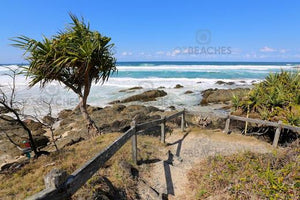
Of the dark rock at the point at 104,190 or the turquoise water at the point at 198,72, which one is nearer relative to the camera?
the dark rock at the point at 104,190

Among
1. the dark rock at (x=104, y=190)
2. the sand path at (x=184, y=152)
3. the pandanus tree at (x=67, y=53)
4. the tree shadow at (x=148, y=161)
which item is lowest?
the sand path at (x=184, y=152)

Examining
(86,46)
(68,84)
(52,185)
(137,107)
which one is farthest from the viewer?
(137,107)

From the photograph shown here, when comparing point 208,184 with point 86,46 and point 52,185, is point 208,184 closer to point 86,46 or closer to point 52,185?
point 52,185

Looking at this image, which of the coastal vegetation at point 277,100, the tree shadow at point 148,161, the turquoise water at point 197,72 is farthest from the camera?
the turquoise water at point 197,72

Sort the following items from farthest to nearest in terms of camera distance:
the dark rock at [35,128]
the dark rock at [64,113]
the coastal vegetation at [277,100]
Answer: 1. the dark rock at [64,113]
2. the dark rock at [35,128]
3. the coastal vegetation at [277,100]

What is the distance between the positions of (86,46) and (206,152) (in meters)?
5.76

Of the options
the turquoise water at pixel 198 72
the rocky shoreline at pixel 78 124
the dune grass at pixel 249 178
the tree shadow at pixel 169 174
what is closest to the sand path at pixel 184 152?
the tree shadow at pixel 169 174

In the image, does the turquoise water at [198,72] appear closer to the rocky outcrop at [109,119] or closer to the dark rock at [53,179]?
the rocky outcrop at [109,119]

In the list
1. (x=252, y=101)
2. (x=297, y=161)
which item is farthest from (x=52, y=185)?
(x=252, y=101)

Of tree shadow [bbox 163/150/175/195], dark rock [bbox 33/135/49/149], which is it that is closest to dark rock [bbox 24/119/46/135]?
dark rock [bbox 33/135/49/149]

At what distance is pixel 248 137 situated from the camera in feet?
25.1

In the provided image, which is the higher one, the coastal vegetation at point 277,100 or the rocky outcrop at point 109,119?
the coastal vegetation at point 277,100

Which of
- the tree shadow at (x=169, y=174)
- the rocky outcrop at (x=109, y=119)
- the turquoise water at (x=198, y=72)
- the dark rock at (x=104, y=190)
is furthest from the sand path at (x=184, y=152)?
the turquoise water at (x=198, y=72)

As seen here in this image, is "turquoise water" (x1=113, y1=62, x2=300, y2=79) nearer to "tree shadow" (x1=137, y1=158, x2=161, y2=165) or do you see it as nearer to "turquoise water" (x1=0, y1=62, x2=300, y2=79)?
"turquoise water" (x1=0, y1=62, x2=300, y2=79)
